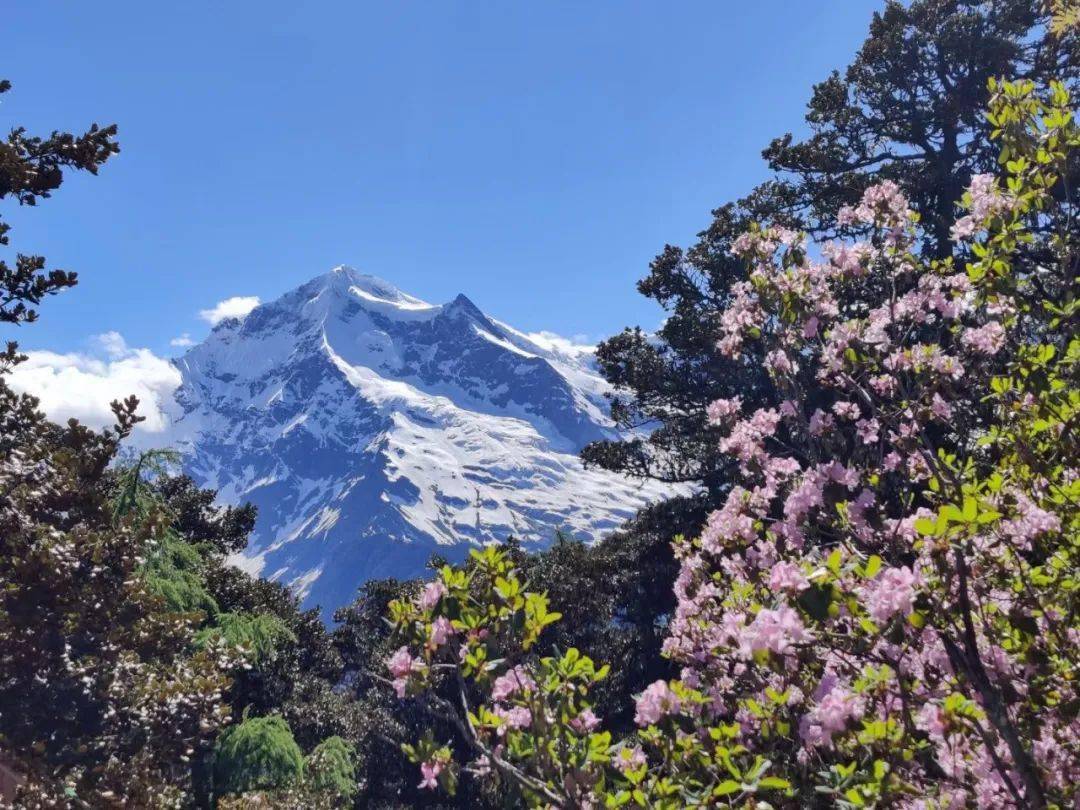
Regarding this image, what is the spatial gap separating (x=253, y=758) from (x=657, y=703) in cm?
1378

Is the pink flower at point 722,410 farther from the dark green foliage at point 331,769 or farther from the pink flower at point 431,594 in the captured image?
the dark green foliage at point 331,769

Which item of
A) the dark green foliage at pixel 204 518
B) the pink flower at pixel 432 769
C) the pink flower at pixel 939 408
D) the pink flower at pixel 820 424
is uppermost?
the dark green foliage at pixel 204 518

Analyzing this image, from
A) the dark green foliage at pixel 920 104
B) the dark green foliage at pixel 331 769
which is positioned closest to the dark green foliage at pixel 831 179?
the dark green foliage at pixel 920 104

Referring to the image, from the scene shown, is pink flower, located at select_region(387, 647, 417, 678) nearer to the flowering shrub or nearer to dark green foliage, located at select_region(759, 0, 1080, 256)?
the flowering shrub

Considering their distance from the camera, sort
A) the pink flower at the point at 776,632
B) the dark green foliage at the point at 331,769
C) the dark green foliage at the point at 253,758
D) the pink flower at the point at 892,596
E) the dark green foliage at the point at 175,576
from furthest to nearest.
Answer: the dark green foliage at the point at 331,769 → the dark green foliage at the point at 253,758 → the dark green foliage at the point at 175,576 → the pink flower at the point at 776,632 → the pink flower at the point at 892,596

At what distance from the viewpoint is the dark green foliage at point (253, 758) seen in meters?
14.4

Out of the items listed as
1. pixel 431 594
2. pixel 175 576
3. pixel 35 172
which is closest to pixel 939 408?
pixel 431 594

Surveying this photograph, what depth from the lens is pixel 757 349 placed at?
1759 centimetres

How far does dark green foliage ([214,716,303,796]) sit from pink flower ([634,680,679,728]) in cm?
1351

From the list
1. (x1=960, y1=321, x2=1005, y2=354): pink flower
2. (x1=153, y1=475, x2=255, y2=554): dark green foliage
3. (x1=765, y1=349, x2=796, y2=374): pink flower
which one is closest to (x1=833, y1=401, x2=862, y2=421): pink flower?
(x1=765, y1=349, x2=796, y2=374): pink flower

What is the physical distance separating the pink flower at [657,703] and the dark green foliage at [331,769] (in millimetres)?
15583

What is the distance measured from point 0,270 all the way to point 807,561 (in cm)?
751

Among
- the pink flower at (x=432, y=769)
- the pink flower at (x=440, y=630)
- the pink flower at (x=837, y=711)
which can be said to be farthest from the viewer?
the pink flower at (x=440, y=630)

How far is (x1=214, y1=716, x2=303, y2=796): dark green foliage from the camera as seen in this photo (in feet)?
47.2
